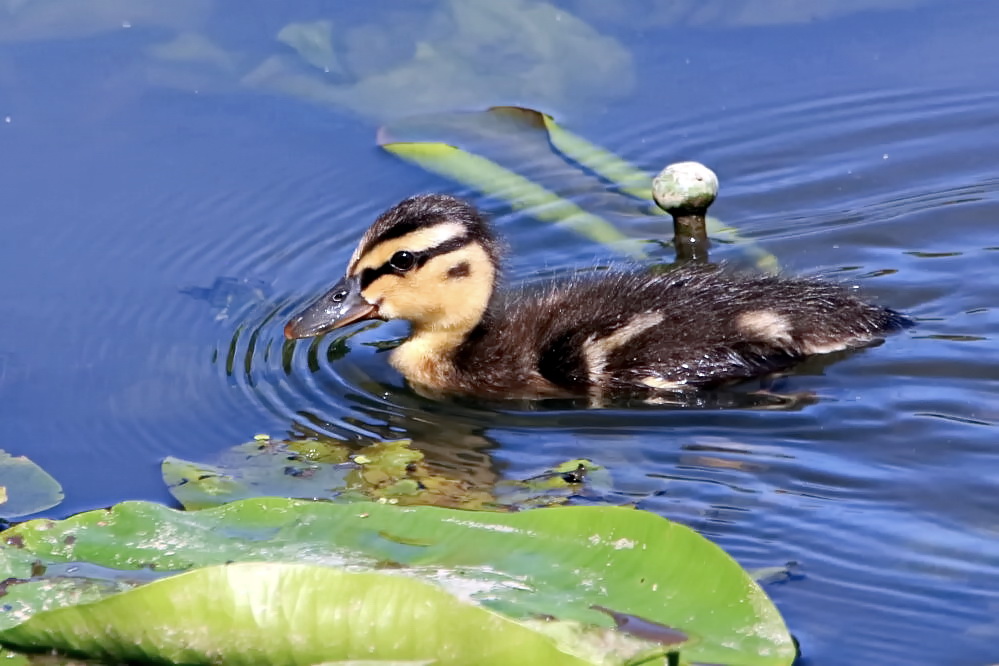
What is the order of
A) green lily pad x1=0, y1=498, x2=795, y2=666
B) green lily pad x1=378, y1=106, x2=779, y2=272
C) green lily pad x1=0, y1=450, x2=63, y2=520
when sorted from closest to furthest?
1. green lily pad x1=0, y1=498, x2=795, y2=666
2. green lily pad x1=0, y1=450, x2=63, y2=520
3. green lily pad x1=378, y1=106, x2=779, y2=272

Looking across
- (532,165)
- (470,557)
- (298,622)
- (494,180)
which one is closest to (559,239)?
(494,180)

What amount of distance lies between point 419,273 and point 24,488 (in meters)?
1.63

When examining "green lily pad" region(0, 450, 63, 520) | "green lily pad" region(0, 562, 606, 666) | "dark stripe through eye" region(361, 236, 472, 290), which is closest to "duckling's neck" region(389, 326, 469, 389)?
"dark stripe through eye" region(361, 236, 472, 290)

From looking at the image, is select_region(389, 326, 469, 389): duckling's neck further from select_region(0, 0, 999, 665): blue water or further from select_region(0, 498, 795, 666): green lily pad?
select_region(0, 498, 795, 666): green lily pad

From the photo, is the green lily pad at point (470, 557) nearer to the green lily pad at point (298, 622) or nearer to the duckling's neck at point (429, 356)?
the green lily pad at point (298, 622)

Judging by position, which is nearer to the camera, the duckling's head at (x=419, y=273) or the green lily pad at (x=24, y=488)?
the green lily pad at (x=24, y=488)

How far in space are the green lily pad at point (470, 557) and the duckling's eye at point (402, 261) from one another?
195 centimetres

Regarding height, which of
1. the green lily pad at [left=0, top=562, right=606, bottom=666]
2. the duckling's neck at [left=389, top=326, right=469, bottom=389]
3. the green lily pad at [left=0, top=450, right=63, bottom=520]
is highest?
the duckling's neck at [left=389, top=326, right=469, bottom=389]

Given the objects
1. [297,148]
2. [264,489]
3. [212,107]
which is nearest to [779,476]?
[264,489]

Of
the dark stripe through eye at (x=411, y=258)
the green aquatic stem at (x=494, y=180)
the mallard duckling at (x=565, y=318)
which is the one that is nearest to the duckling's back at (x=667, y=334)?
the mallard duckling at (x=565, y=318)

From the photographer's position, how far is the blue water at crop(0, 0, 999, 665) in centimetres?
437

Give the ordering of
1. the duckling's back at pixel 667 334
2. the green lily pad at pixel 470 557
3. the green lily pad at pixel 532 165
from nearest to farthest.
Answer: the green lily pad at pixel 470 557, the duckling's back at pixel 667 334, the green lily pad at pixel 532 165

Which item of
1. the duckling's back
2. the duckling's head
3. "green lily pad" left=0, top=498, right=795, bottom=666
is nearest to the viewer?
"green lily pad" left=0, top=498, right=795, bottom=666

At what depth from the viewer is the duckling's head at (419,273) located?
5391mm
